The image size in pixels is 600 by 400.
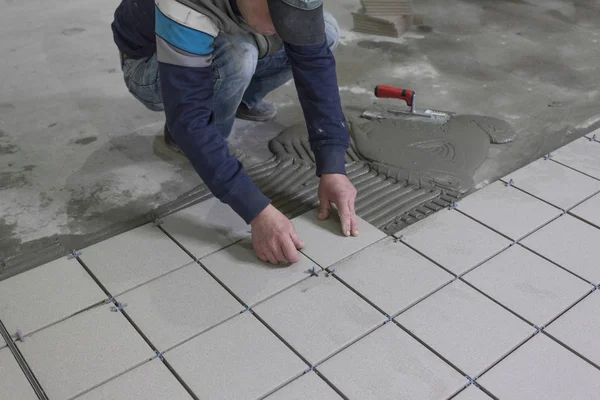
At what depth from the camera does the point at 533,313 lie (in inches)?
73.9

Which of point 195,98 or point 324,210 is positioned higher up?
point 195,98

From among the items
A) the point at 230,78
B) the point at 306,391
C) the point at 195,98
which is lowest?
the point at 306,391

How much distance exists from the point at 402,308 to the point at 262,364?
48 cm

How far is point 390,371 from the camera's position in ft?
5.56

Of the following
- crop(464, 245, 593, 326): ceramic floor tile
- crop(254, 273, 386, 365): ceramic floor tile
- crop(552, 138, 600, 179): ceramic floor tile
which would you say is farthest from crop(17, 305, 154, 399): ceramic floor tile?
crop(552, 138, 600, 179): ceramic floor tile

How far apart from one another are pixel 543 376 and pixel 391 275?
1.82 feet

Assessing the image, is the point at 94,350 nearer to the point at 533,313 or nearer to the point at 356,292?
the point at 356,292

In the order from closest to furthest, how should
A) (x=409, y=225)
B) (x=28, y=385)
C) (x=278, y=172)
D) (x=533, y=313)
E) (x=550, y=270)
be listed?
(x=28, y=385) → (x=533, y=313) → (x=550, y=270) → (x=409, y=225) → (x=278, y=172)

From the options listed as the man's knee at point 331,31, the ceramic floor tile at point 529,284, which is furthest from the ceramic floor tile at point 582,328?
the man's knee at point 331,31

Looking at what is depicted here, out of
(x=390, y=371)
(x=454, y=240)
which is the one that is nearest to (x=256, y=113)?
(x=454, y=240)

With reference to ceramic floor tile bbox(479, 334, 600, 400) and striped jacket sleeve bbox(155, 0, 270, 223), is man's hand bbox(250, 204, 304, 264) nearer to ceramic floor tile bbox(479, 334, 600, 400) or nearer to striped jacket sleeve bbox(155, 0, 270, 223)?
striped jacket sleeve bbox(155, 0, 270, 223)

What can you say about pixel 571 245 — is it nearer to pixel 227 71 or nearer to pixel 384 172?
pixel 384 172

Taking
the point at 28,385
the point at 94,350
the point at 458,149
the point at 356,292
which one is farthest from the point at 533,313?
the point at 28,385

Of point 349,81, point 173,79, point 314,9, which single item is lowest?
point 349,81
